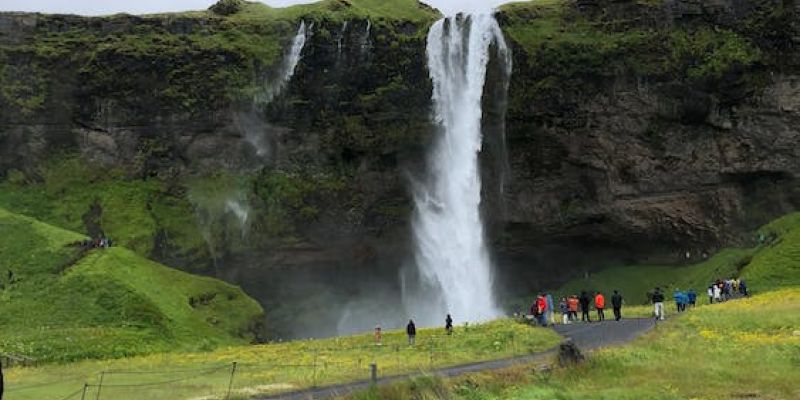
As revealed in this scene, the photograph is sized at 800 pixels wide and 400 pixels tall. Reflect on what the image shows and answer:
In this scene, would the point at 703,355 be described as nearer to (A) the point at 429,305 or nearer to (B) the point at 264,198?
(A) the point at 429,305

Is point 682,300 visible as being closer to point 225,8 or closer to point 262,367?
point 262,367

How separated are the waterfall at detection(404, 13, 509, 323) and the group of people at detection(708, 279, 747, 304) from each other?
2233 centimetres

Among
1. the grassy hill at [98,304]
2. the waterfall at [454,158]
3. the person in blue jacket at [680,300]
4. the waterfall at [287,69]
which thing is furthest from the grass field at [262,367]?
the waterfall at [287,69]

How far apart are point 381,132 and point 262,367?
39977 mm

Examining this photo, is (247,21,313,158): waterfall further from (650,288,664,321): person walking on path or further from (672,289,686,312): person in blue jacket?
(650,288,664,321): person walking on path

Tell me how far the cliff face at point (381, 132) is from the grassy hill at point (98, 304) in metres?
13.2

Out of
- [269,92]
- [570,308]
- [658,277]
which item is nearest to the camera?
[570,308]

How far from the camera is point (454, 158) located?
225ft

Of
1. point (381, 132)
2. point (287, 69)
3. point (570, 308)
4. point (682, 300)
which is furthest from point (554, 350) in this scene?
point (287, 69)

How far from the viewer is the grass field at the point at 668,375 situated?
60.4ft

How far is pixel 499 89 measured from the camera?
67500 mm

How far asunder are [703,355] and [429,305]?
44.2m

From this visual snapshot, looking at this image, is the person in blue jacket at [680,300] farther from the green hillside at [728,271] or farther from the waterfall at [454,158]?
the waterfall at [454,158]

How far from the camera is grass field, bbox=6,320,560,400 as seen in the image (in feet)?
83.5
